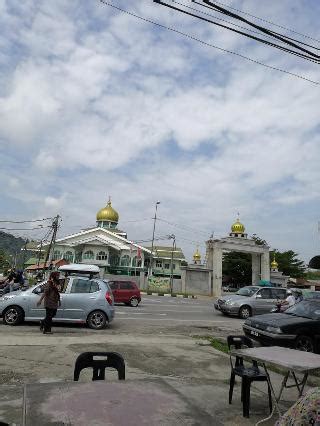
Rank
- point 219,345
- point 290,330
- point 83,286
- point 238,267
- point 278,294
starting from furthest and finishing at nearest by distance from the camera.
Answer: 1. point 238,267
2. point 278,294
3. point 83,286
4. point 219,345
5. point 290,330

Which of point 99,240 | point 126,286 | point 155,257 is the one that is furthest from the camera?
point 155,257

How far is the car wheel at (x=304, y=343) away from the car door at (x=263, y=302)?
906 cm

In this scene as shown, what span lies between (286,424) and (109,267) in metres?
54.8

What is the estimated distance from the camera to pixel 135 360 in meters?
8.34

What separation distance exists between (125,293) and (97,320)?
971 centimetres

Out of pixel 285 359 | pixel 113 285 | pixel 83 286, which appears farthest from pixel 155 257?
pixel 285 359

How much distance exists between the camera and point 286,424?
7.53 feet

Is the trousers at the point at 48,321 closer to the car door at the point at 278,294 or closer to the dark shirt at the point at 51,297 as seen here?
the dark shirt at the point at 51,297

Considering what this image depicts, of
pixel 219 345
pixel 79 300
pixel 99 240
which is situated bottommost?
pixel 219 345

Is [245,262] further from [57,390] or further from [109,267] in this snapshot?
[57,390]

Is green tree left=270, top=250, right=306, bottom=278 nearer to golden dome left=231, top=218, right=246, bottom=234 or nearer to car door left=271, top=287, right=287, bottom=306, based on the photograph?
golden dome left=231, top=218, right=246, bottom=234

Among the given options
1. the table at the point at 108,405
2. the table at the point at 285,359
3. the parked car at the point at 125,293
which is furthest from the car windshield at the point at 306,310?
the parked car at the point at 125,293

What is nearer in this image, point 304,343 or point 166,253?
point 304,343

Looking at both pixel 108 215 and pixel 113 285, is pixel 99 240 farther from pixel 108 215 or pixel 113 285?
pixel 113 285
